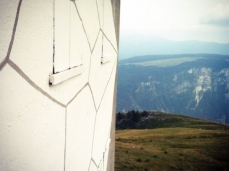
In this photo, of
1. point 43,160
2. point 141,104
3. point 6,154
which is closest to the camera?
point 6,154

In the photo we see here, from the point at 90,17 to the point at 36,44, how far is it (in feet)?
2.98

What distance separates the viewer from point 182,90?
170 m

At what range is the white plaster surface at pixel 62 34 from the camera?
4.37 feet

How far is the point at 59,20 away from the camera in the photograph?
1356mm

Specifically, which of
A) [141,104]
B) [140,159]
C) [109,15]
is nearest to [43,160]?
[109,15]

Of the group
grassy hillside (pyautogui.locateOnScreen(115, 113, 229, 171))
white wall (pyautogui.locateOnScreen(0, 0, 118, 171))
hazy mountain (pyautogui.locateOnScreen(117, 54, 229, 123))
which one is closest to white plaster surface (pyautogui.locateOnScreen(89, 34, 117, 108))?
white wall (pyautogui.locateOnScreen(0, 0, 118, 171))

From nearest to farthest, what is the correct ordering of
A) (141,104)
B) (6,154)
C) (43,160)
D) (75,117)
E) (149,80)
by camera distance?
1. (6,154)
2. (43,160)
3. (75,117)
4. (141,104)
5. (149,80)

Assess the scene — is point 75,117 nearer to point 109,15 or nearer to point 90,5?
point 90,5

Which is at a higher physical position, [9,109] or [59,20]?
[59,20]

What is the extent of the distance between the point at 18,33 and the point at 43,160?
0.74 meters

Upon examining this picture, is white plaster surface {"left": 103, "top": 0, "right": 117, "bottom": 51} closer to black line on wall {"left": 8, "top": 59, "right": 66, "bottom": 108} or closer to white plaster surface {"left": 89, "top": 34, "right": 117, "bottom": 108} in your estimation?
white plaster surface {"left": 89, "top": 34, "right": 117, "bottom": 108}

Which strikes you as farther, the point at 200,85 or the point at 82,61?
the point at 200,85

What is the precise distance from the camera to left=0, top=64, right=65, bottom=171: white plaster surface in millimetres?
944

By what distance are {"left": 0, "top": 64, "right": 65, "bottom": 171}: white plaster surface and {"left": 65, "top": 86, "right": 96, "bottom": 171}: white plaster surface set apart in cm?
22
